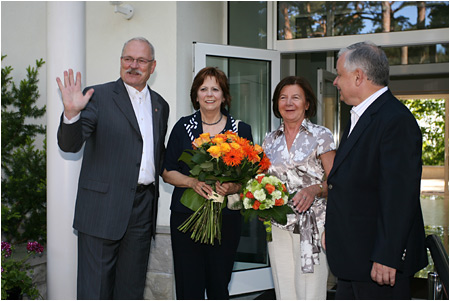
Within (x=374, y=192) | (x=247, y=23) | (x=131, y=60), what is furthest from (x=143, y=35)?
(x=374, y=192)

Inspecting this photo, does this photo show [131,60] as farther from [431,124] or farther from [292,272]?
[431,124]

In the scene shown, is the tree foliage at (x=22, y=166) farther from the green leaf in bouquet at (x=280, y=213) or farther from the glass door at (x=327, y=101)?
the glass door at (x=327, y=101)

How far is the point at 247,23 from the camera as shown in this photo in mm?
5492

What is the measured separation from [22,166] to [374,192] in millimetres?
3482

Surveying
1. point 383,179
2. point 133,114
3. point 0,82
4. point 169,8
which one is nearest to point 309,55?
point 169,8

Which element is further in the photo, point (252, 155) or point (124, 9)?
point (124, 9)

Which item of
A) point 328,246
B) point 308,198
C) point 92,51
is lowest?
point 328,246

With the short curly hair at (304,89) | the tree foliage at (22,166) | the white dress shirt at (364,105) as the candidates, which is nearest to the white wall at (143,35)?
the tree foliage at (22,166)

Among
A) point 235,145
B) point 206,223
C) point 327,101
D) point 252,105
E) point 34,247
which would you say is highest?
point 327,101

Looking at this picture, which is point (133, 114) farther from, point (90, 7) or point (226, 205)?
point (90, 7)

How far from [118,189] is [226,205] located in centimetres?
67

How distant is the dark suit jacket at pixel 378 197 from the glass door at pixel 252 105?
2860 mm

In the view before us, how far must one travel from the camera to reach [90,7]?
15.9 feet

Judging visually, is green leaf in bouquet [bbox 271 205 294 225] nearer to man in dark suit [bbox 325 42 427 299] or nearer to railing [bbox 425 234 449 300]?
man in dark suit [bbox 325 42 427 299]
